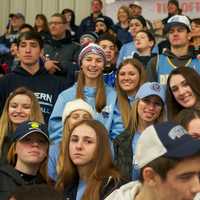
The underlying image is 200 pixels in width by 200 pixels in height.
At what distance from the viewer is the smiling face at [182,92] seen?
495cm

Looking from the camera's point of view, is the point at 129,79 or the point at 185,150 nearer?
the point at 185,150

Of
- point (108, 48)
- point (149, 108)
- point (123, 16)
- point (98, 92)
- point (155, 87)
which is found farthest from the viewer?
point (123, 16)

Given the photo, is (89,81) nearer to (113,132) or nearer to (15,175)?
(113,132)

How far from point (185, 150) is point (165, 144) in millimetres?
84

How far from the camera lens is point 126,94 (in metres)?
5.84

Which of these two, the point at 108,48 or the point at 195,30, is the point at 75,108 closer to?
the point at 108,48

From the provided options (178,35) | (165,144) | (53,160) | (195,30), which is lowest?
(53,160)

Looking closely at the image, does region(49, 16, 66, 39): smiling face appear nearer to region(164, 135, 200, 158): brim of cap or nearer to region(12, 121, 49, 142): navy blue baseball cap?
region(12, 121, 49, 142): navy blue baseball cap

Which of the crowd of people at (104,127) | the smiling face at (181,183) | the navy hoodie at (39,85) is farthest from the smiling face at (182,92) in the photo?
the smiling face at (181,183)

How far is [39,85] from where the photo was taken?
20.8 feet

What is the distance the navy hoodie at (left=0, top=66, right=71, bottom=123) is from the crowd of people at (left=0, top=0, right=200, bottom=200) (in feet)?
0.03

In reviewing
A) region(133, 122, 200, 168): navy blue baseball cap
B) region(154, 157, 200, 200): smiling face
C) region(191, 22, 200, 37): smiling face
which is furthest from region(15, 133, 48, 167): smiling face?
region(191, 22, 200, 37): smiling face

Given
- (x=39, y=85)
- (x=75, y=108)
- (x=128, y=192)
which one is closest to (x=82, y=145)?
(x=75, y=108)

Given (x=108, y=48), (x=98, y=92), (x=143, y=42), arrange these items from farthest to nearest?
(x=143, y=42) < (x=108, y=48) < (x=98, y=92)
